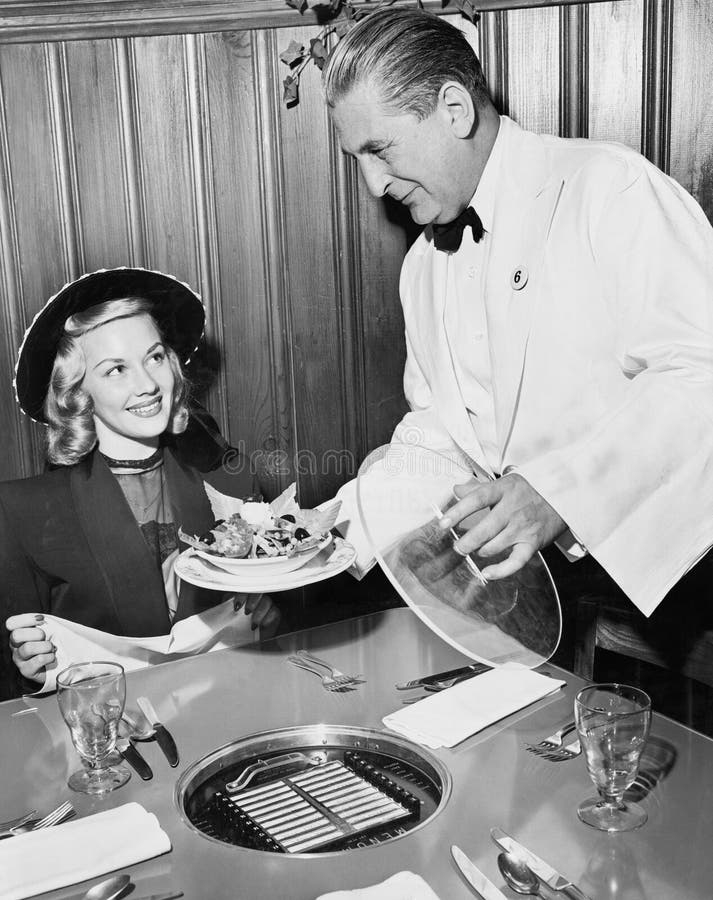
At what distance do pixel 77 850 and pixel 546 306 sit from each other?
1.42 metres

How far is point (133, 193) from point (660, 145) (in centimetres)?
125

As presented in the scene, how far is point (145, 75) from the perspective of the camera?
208 centimetres

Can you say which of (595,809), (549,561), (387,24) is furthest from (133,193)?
(595,809)

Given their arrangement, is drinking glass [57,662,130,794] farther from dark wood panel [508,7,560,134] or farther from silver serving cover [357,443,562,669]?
dark wood panel [508,7,560,134]

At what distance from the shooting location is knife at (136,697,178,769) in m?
1.37

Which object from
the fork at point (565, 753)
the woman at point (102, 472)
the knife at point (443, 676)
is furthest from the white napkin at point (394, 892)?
the woman at point (102, 472)

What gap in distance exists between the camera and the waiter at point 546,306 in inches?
66.1

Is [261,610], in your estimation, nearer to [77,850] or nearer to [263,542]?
[263,542]

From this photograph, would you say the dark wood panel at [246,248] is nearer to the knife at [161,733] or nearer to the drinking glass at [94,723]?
the knife at [161,733]

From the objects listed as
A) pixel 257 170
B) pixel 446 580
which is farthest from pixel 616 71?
pixel 446 580

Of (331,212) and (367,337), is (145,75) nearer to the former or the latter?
(331,212)

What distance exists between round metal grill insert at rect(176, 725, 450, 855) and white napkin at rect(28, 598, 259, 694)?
2.09ft

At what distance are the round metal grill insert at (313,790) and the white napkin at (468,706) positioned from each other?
0.03 metres

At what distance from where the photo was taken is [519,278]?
210 centimetres
